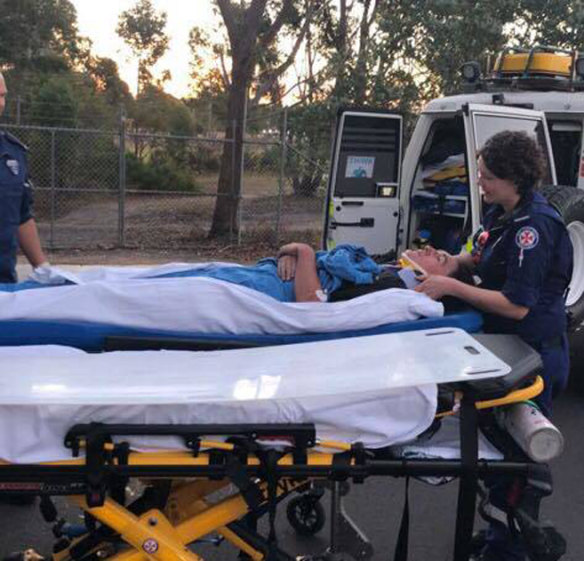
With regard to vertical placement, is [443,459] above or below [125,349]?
below

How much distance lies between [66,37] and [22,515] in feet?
93.9

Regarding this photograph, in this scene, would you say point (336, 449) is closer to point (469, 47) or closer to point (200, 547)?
point (200, 547)

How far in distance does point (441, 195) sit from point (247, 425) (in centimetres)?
503

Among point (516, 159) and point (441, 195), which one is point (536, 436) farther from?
point (441, 195)

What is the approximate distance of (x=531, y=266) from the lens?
2.85 m

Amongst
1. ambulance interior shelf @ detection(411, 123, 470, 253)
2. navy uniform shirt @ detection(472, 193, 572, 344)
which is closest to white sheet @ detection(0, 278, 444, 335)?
navy uniform shirt @ detection(472, 193, 572, 344)

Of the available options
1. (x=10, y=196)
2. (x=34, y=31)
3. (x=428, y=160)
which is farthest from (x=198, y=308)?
(x=34, y=31)

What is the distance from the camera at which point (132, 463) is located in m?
2.26

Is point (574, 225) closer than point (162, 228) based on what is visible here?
Yes

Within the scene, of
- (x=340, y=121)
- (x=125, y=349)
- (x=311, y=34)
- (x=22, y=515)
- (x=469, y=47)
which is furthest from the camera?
(x=311, y=34)

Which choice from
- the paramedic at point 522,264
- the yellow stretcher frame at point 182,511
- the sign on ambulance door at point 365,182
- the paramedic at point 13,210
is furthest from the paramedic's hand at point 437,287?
the sign on ambulance door at point 365,182

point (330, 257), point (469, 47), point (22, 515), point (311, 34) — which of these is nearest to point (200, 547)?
point (22, 515)

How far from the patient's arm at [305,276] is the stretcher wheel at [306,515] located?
1.02 meters

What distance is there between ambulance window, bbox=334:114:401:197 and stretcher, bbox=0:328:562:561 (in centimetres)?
478
